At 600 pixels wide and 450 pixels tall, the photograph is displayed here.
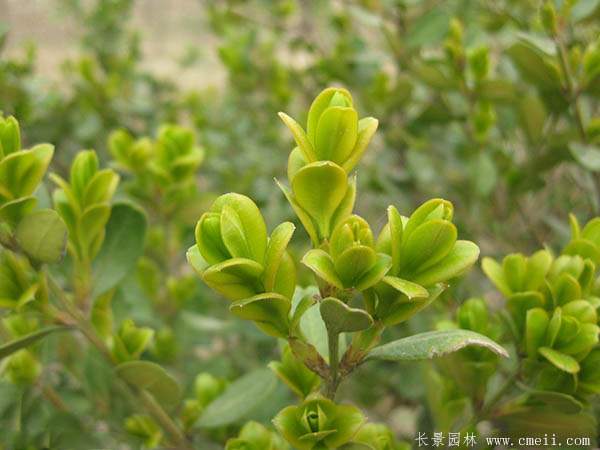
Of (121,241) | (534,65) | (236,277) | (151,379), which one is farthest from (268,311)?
(534,65)

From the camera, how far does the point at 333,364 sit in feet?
2.05

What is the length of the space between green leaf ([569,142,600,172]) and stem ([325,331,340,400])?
58cm

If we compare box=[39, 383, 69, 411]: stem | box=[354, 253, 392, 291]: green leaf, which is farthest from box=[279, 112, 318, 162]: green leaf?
box=[39, 383, 69, 411]: stem

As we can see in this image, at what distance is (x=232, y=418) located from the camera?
34.9 inches

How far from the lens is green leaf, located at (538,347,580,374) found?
667 millimetres

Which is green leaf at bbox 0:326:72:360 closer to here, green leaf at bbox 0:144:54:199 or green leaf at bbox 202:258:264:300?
green leaf at bbox 0:144:54:199

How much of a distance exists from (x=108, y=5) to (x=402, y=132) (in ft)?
4.01

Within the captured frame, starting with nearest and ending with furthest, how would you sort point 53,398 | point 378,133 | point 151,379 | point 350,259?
point 350,259 → point 151,379 → point 53,398 → point 378,133

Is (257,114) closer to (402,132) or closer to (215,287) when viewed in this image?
(402,132)

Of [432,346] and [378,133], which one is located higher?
[432,346]

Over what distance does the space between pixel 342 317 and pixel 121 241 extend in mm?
461

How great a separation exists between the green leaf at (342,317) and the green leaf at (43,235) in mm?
321

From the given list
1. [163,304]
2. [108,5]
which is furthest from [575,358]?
[108,5]

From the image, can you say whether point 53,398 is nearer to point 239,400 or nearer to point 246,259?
point 239,400
